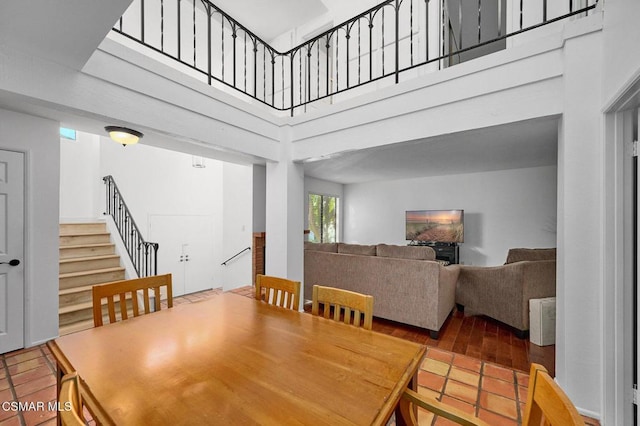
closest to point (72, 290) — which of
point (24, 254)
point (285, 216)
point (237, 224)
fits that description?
point (24, 254)

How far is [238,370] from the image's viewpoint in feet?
3.66

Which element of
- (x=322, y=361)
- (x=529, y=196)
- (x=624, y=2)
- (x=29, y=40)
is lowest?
(x=322, y=361)

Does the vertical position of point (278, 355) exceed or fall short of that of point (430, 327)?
it exceeds it

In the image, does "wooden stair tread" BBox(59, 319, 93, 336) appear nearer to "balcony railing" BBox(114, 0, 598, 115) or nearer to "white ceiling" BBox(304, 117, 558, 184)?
"balcony railing" BBox(114, 0, 598, 115)

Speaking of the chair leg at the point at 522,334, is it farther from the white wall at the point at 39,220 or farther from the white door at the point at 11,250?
the white door at the point at 11,250

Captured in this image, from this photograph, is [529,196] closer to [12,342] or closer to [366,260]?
[366,260]

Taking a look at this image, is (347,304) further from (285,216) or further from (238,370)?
(285,216)

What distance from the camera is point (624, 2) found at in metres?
1.46

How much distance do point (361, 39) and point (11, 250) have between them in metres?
5.05

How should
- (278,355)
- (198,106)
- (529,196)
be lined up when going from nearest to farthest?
(278,355)
(198,106)
(529,196)

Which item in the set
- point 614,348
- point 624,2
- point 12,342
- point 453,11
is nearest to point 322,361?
point 614,348

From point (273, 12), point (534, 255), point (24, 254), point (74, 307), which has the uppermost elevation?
point (273, 12)

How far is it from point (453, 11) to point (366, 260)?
159 inches

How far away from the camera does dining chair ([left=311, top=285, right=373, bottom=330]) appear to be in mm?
1579
